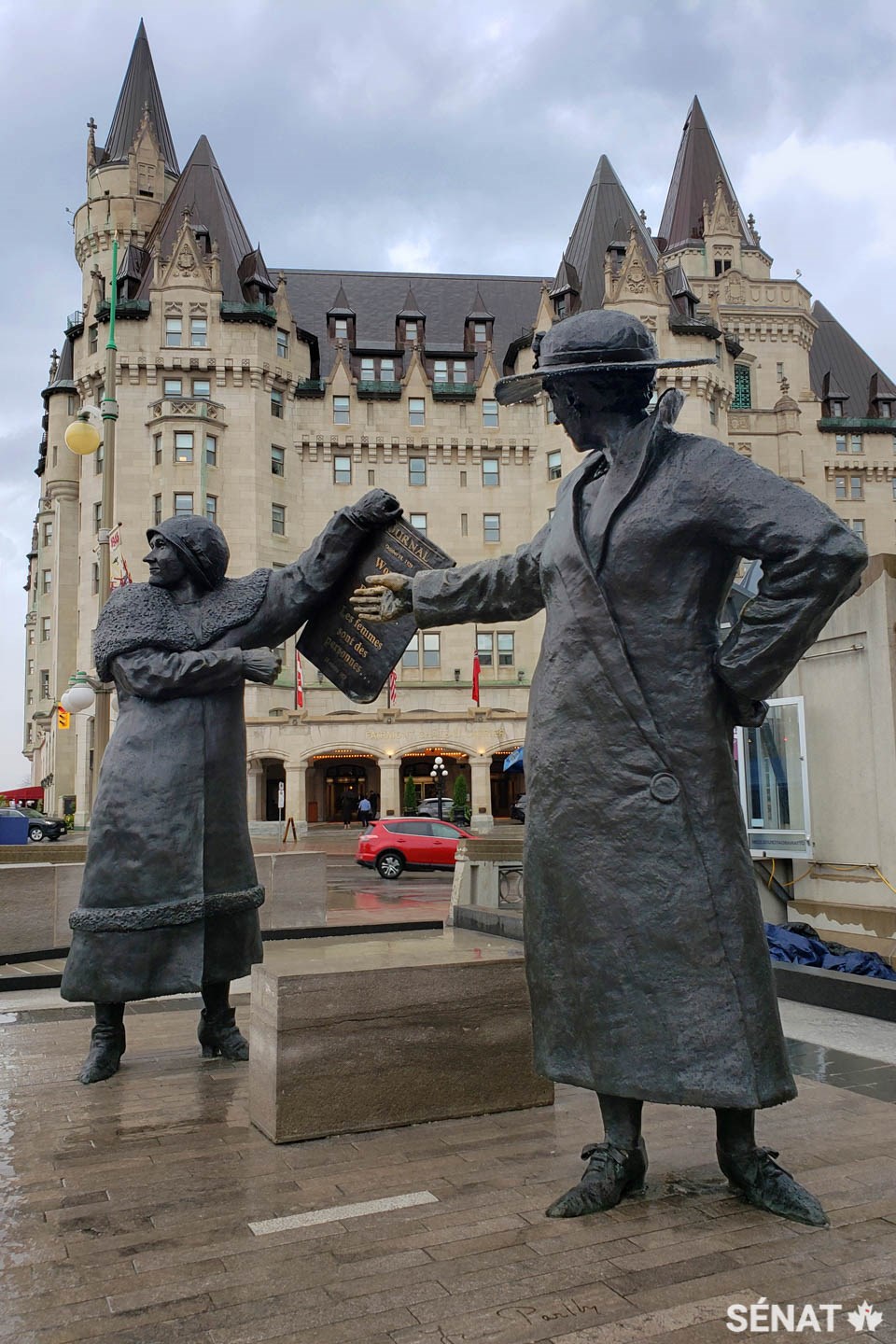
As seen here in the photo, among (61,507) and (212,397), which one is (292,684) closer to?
(212,397)

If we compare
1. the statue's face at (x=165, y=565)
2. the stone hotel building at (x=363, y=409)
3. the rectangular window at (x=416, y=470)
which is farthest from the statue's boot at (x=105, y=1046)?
the rectangular window at (x=416, y=470)

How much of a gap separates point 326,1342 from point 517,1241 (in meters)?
0.72

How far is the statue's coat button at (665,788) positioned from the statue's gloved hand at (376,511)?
7.13ft

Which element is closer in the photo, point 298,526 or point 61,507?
point 298,526

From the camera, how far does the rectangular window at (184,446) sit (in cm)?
4406

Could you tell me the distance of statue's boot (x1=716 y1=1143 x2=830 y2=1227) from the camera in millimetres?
2982

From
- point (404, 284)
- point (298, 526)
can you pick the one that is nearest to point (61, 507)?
point (298, 526)

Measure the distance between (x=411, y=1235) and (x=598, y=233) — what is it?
56.3 m

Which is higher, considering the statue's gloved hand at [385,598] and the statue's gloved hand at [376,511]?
the statue's gloved hand at [376,511]

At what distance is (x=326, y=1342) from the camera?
7.61ft

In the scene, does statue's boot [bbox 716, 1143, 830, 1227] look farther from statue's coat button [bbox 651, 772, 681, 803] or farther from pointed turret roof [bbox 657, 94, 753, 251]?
pointed turret roof [bbox 657, 94, 753, 251]

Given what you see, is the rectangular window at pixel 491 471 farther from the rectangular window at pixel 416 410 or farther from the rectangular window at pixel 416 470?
the rectangular window at pixel 416 410

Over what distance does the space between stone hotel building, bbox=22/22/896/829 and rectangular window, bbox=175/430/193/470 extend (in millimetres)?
88

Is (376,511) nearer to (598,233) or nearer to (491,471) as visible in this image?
(491,471)
